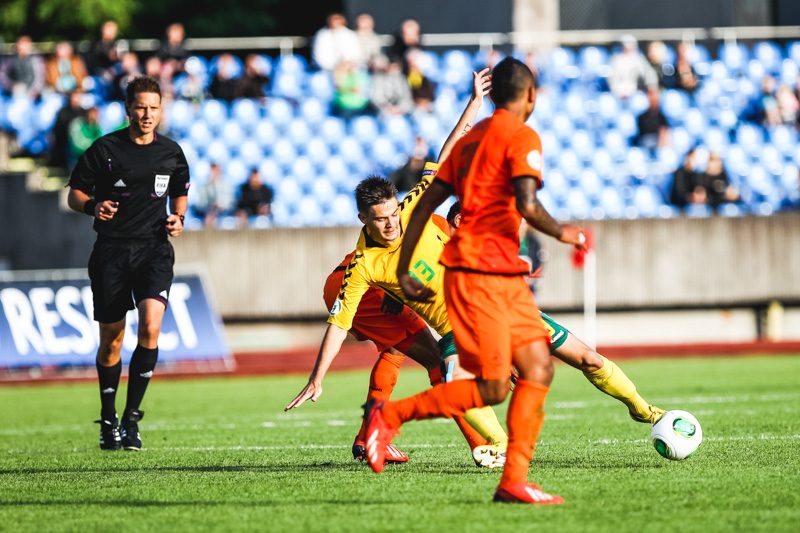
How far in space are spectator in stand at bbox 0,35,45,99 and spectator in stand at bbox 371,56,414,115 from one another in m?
5.81

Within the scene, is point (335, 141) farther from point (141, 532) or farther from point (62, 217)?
point (141, 532)

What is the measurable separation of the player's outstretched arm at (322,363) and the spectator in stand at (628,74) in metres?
→ 15.3

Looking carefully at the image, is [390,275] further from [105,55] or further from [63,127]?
[105,55]

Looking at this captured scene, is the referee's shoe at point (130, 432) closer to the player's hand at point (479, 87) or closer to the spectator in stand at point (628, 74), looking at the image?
the player's hand at point (479, 87)

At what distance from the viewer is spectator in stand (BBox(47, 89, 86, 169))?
19969 mm

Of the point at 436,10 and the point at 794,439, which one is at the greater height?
the point at 436,10

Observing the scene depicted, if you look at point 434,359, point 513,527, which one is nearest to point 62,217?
point 434,359

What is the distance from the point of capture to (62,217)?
20.2 m

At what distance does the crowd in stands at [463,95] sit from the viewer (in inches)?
813

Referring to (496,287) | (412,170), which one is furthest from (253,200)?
(496,287)

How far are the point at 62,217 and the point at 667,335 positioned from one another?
32.9 feet

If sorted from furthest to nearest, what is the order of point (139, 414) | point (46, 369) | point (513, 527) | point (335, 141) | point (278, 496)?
point (335, 141)
point (46, 369)
point (139, 414)
point (278, 496)
point (513, 527)

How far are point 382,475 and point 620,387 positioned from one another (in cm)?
154

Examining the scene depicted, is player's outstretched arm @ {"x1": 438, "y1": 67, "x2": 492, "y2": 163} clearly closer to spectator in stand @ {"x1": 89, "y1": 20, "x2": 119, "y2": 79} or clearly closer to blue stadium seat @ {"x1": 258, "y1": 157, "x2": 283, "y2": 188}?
blue stadium seat @ {"x1": 258, "y1": 157, "x2": 283, "y2": 188}
